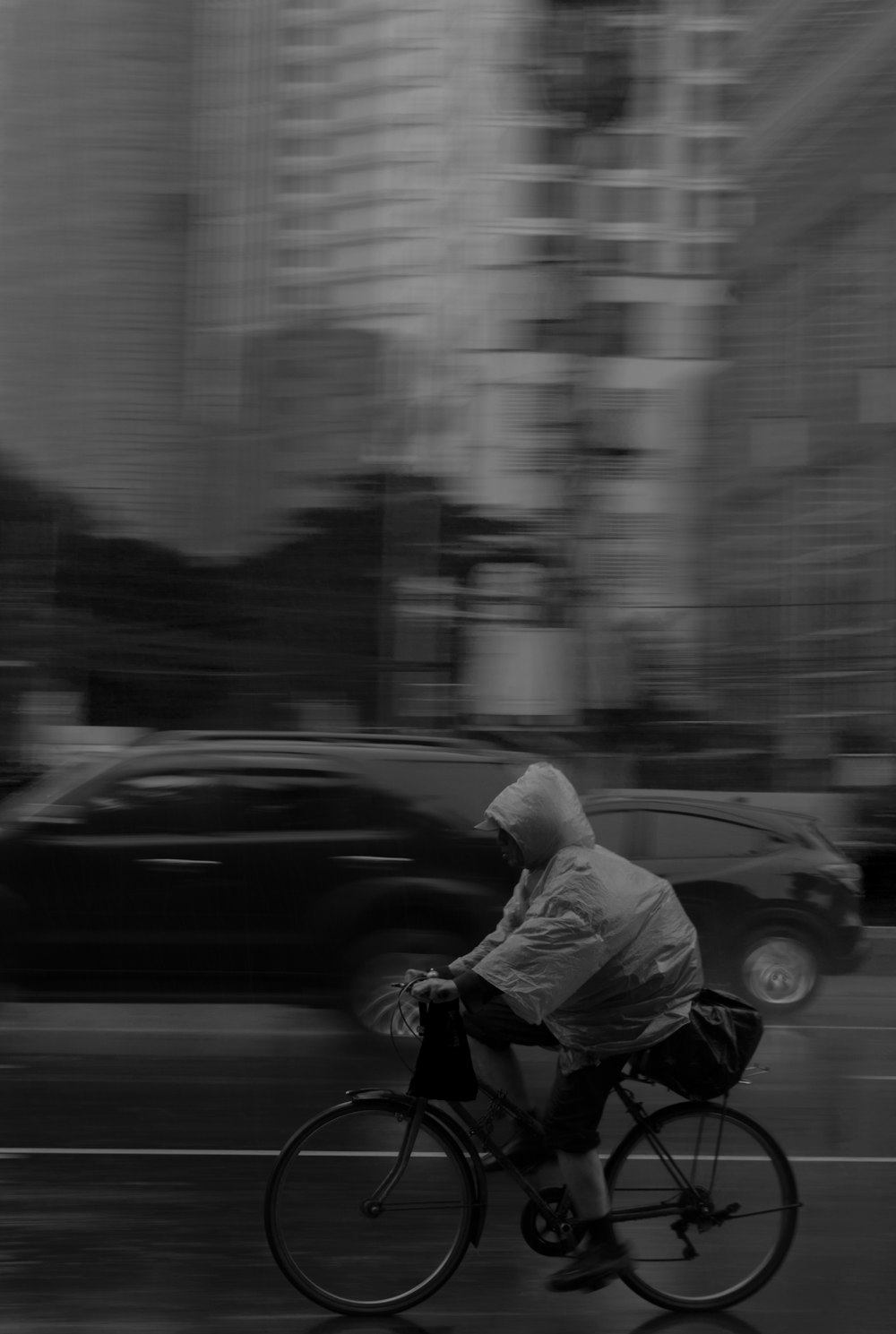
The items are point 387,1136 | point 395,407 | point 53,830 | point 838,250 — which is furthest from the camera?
point 838,250

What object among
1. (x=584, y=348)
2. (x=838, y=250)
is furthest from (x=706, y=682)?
(x=838, y=250)

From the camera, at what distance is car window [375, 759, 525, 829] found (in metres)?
9.49

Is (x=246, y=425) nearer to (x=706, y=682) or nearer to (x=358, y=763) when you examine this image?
(x=706, y=682)

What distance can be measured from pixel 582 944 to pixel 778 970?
6.56 metres

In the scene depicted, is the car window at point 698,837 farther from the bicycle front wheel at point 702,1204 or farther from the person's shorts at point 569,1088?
the person's shorts at point 569,1088

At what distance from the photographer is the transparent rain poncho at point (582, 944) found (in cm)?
458

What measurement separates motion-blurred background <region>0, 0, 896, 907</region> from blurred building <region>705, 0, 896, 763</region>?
0.20ft

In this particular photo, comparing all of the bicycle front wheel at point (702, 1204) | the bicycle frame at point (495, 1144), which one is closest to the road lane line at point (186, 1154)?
the bicycle front wheel at point (702, 1204)

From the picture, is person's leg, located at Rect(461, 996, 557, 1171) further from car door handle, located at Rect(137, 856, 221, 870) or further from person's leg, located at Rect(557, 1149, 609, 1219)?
car door handle, located at Rect(137, 856, 221, 870)

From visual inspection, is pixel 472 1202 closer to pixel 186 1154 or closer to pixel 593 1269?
pixel 593 1269

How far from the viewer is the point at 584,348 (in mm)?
17781

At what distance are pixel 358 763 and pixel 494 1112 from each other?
4.94m

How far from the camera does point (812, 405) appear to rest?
20172mm

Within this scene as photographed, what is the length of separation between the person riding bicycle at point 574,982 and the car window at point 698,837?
5884 millimetres
